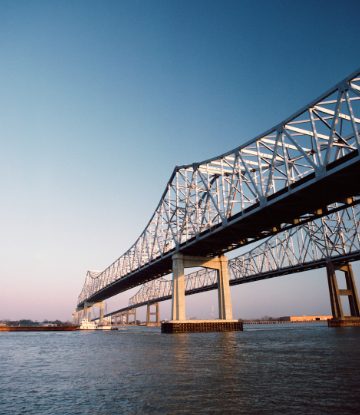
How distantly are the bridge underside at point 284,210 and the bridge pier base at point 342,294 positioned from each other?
39341 mm

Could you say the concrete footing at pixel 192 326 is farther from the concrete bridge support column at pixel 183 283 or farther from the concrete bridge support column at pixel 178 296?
the concrete bridge support column at pixel 178 296

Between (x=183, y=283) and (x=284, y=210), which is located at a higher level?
(x=284, y=210)

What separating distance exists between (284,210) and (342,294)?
60.1 m

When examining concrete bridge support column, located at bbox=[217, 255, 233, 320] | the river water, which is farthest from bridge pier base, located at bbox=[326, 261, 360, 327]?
the river water

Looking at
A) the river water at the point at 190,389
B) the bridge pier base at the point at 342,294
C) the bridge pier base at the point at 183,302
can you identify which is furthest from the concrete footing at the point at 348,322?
the river water at the point at 190,389

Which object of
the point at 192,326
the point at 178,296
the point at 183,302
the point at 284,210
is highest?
→ the point at 284,210

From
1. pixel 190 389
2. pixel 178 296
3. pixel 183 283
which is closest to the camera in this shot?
pixel 190 389

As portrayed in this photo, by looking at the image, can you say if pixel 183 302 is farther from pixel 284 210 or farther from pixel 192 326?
pixel 284 210

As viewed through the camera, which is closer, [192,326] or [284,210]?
[284,210]

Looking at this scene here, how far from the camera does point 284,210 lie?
35156mm

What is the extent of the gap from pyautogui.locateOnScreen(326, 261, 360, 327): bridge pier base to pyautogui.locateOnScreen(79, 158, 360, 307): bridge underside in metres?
39.3

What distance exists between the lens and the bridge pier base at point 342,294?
7793 centimetres

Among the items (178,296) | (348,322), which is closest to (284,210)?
(178,296)

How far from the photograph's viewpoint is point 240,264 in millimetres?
122500
